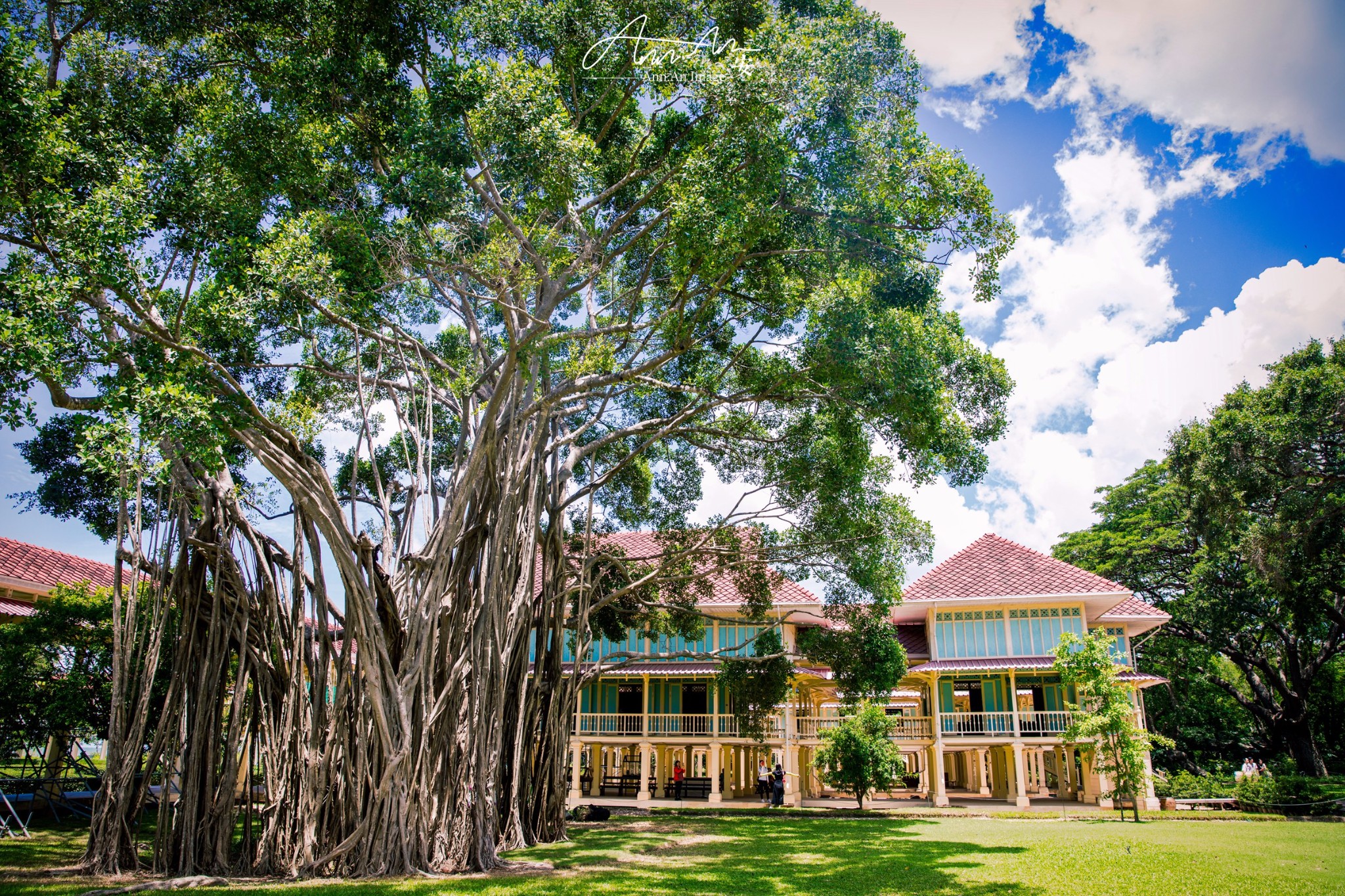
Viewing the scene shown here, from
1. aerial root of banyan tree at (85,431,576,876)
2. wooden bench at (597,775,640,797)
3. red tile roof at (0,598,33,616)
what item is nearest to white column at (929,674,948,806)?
wooden bench at (597,775,640,797)

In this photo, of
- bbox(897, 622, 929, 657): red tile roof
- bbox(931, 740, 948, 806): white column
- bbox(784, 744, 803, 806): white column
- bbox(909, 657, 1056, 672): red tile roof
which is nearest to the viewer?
bbox(931, 740, 948, 806): white column

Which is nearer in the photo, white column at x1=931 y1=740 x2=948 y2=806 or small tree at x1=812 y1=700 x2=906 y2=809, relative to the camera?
small tree at x1=812 y1=700 x2=906 y2=809

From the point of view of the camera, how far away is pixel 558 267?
9.35m

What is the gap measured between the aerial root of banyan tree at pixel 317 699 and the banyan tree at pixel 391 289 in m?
0.04

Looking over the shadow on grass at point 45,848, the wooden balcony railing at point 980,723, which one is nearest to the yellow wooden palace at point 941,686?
the wooden balcony railing at point 980,723

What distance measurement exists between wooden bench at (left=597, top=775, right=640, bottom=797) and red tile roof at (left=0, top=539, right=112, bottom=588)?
12.8 metres

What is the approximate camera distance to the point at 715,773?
20.4 m

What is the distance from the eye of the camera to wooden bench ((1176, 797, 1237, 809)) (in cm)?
1866

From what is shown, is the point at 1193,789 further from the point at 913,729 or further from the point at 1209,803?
the point at 913,729

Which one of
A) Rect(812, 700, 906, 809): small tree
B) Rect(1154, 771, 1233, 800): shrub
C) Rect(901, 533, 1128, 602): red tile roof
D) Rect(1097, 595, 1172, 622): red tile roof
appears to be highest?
Rect(901, 533, 1128, 602): red tile roof

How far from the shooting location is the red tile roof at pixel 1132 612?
20.5 metres

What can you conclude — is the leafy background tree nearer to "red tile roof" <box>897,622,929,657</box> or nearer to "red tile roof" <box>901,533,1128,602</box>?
"red tile roof" <box>901,533,1128,602</box>

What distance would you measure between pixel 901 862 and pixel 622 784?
13.5 meters

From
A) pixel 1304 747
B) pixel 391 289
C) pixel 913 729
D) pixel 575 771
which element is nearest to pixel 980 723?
pixel 913 729
